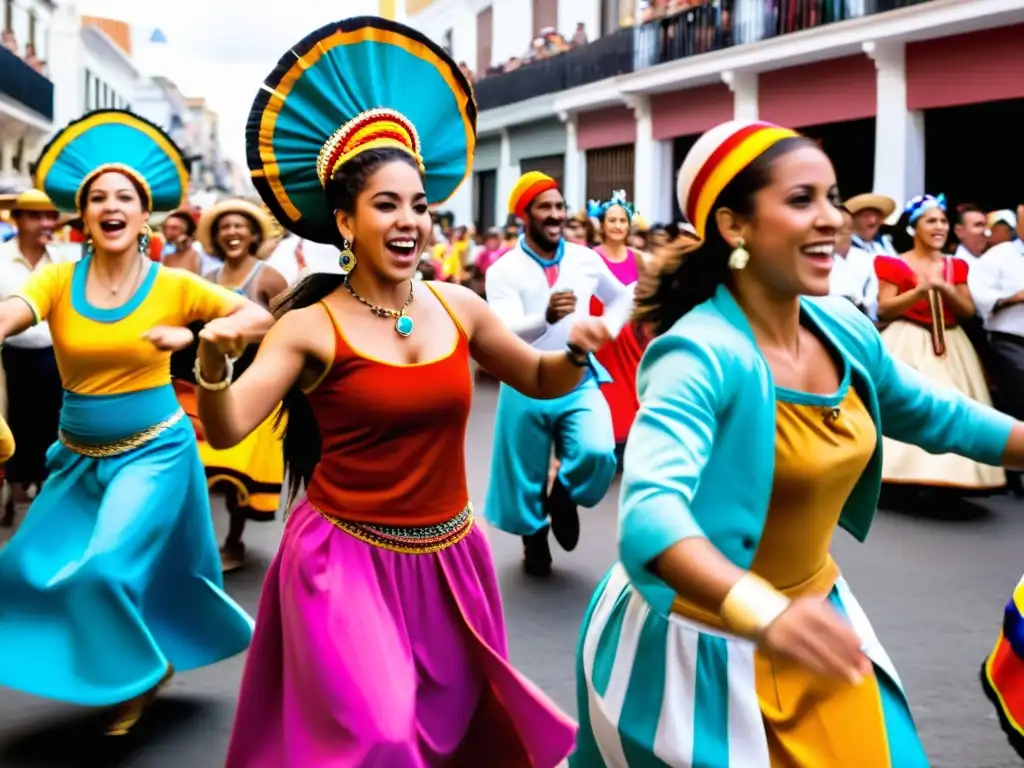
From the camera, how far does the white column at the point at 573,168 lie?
1260 inches

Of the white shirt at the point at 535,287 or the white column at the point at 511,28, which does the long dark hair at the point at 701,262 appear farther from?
the white column at the point at 511,28

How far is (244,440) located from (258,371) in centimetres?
353

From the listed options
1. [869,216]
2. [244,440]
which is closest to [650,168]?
[869,216]

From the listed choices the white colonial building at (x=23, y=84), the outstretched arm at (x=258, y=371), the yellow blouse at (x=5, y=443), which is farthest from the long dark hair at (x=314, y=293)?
the white colonial building at (x=23, y=84)

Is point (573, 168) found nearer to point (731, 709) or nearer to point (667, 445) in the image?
point (731, 709)

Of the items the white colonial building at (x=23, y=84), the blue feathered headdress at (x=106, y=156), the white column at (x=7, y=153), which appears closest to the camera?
the blue feathered headdress at (x=106, y=156)

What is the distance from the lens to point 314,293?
3729 mm

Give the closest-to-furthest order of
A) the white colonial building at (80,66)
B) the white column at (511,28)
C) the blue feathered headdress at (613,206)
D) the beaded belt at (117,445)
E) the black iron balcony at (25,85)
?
the beaded belt at (117,445)
the blue feathered headdress at (613,206)
the white column at (511,28)
the black iron balcony at (25,85)
the white colonial building at (80,66)

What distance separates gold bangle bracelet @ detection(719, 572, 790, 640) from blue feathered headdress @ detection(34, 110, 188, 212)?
3.82 meters

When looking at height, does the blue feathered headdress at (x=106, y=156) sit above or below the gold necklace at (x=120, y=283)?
above

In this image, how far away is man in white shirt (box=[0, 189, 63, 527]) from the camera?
28.1ft

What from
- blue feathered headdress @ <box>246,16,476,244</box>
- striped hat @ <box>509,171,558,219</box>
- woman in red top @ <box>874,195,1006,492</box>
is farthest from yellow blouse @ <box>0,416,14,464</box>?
woman in red top @ <box>874,195,1006,492</box>

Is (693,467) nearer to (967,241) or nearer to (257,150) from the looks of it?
(257,150)

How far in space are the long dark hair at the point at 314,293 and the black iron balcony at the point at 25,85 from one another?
39.6 meters
